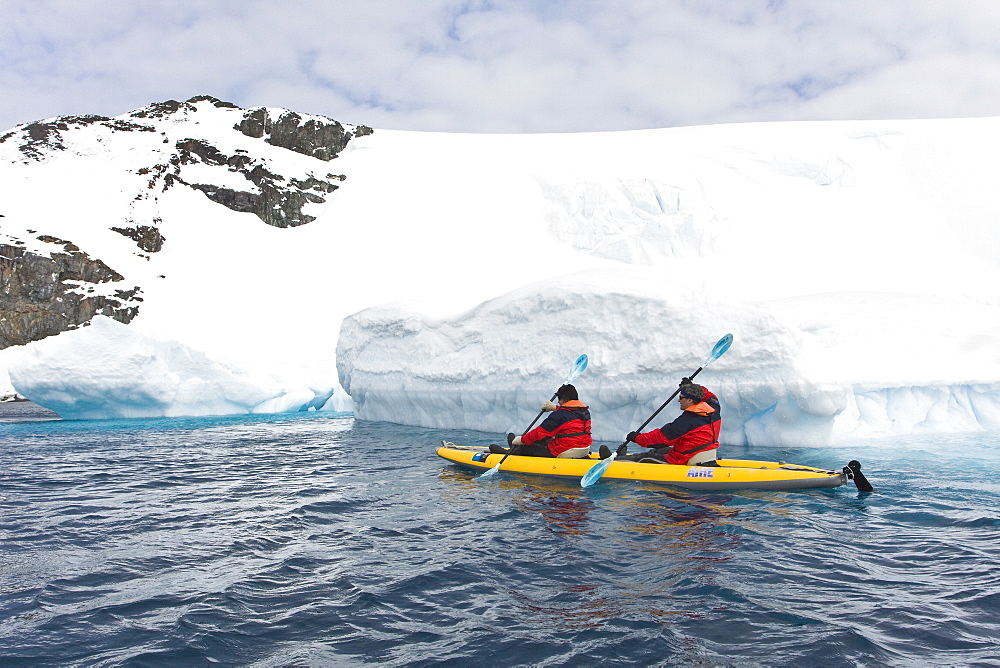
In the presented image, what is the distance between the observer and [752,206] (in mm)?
31547

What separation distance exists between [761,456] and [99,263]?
3400cm

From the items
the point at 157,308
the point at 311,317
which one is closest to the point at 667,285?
the point at 311,317

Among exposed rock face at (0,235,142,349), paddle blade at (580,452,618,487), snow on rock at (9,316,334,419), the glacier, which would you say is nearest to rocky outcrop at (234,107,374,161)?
the glacier

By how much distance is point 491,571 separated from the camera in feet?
14.9

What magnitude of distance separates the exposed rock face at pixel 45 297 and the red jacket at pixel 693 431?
3040 cm

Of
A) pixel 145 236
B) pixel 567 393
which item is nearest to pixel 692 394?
pixel 567 393

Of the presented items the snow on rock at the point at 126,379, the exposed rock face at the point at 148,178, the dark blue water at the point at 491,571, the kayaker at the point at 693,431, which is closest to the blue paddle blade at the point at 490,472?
the dark blue water at the point at 491,571

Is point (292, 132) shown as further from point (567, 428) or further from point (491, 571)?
point (491, 571)

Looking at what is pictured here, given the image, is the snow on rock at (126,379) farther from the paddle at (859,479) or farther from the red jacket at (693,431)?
the paddle at (859,479)

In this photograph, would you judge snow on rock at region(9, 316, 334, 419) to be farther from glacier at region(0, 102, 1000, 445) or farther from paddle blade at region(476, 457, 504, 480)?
paddle blade at region(476, 457, 504, 480)

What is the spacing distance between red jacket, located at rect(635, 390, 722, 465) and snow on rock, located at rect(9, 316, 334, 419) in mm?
13792

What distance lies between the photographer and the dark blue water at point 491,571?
335cm

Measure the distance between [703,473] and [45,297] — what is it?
35.1m

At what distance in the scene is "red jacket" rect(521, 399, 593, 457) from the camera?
8.06 meters
